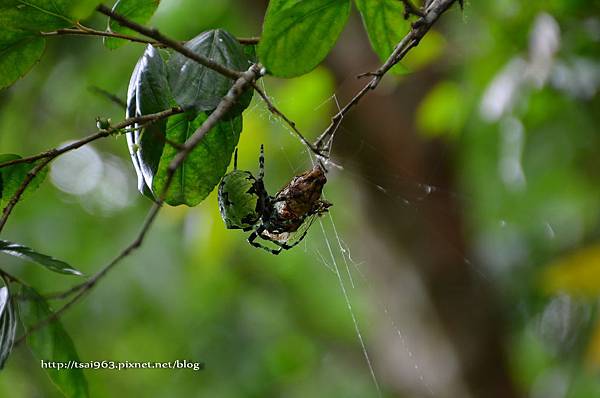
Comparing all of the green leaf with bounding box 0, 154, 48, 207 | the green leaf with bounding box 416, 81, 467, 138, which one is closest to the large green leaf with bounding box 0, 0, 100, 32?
the green leaf with bounding box 0, 154, 48, 207

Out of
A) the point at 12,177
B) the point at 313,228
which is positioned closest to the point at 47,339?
the point at 12,177

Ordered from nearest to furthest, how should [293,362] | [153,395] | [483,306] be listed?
1. [483,306]
2. [293,362]
3. [153,395]

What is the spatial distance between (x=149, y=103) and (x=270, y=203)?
1.13 feet

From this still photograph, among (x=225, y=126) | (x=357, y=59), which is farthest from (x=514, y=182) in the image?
(x=225, y=126)

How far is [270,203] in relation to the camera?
983 mm

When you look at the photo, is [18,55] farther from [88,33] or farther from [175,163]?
[175,163]

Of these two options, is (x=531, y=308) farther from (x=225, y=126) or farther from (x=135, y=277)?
(x=225, y=126)

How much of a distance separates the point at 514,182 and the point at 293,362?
48.0 inches

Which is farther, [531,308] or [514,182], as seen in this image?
[531,308]

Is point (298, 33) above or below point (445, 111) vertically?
above

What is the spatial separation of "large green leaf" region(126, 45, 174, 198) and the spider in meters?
0.20

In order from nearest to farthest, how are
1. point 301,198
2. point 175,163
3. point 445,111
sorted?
point 175,163 → point 301,198 → point 445,111

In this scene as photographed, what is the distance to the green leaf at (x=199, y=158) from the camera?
73 cm

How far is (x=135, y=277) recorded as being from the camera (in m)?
2.49
